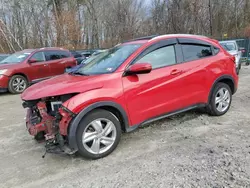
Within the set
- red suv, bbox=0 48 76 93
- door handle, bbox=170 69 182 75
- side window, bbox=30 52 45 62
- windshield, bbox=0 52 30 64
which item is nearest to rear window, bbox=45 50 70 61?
red suv, bbox=0 48 76 93

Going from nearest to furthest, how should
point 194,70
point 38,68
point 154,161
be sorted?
1. point 154,161
2. point 194,70
3. point 38,68

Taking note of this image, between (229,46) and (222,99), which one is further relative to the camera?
(229,46)

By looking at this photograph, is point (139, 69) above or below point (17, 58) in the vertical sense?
below

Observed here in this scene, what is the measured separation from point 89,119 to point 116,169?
75 centimetres

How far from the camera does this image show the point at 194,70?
4078 mm

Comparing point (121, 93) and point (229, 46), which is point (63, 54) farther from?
point (121, 93)

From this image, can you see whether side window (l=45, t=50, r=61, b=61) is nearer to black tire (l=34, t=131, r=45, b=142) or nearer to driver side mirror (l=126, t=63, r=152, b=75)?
black tire (l=34, t=131, r=45, b=142)

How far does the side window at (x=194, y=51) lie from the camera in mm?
4113

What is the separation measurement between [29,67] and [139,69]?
22.6 feet

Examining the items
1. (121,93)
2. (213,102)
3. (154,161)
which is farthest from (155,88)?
(213,102)

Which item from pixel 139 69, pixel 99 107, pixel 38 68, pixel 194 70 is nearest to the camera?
pixel 99 107

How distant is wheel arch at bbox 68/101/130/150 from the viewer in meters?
2.96

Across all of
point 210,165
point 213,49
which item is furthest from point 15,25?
point 210,165

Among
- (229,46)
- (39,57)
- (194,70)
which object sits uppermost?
(39,57)
